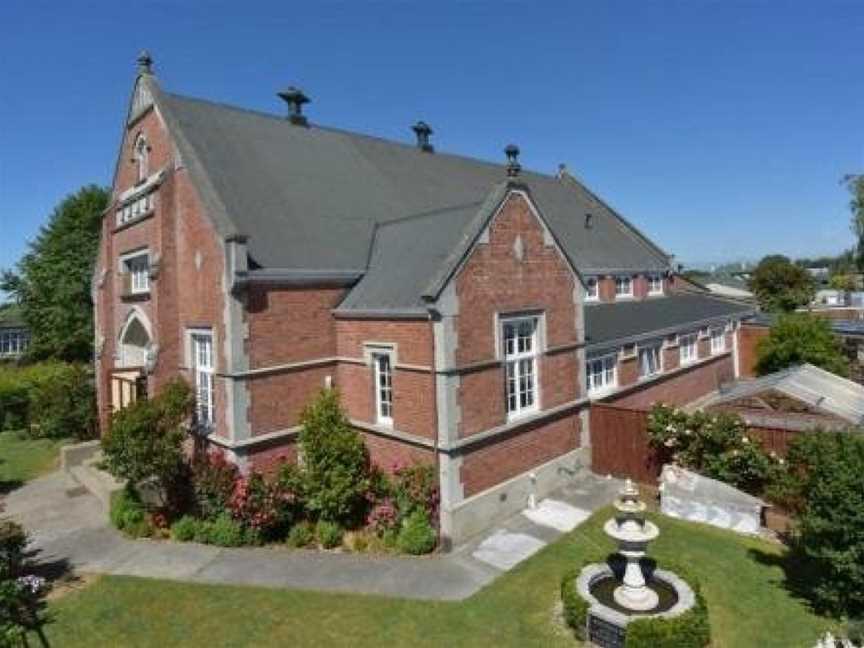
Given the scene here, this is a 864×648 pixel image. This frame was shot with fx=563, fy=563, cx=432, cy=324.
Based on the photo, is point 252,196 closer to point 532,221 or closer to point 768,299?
point 532,221

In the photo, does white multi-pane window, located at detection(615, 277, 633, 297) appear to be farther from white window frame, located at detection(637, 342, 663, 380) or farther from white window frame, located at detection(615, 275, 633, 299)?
white window frame, located at detection(637, 342, 663, 380)

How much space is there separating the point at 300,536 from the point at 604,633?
25.3ft

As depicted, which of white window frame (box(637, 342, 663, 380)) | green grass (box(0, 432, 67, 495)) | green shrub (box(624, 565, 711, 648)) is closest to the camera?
green shrub (box(624, 565, 711, 648))

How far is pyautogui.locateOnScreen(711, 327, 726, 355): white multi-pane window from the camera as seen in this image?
28733 mm

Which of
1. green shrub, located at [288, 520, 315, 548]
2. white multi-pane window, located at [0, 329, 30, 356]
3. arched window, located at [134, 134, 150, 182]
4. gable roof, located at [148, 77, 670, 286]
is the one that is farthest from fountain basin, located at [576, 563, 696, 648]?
white multi-pane window, located at [0, 329, 30, 356]

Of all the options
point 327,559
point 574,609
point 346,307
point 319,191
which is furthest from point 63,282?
point 574,609

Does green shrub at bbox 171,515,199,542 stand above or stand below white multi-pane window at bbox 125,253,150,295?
below

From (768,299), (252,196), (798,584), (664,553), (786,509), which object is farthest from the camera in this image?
(768,299)

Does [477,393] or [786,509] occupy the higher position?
[477,393]

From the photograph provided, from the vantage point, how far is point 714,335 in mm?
28922

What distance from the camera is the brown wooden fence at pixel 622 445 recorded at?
54.5 ft

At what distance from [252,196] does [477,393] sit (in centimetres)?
900

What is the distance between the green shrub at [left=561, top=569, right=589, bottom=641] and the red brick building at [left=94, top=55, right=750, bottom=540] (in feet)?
12.0

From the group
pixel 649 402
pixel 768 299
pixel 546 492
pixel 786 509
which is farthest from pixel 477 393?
pixel 768 299
